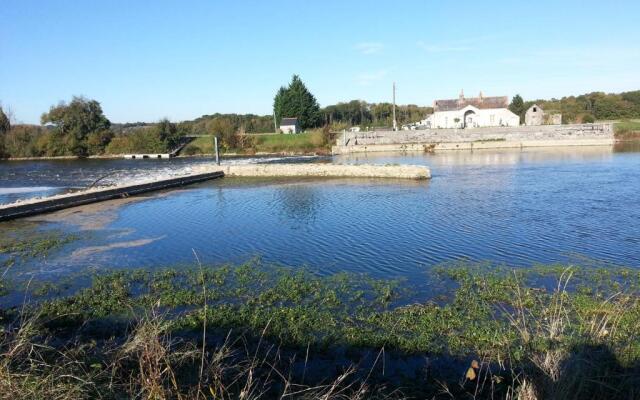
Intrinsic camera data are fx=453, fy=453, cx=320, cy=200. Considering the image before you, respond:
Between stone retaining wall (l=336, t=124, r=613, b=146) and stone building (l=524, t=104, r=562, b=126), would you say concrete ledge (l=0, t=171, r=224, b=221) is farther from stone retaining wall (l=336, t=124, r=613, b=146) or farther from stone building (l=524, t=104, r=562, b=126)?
stone building (l=524, t=104, r=562, b=126)

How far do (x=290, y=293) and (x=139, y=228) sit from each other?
366 inches

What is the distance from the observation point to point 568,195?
20453mm

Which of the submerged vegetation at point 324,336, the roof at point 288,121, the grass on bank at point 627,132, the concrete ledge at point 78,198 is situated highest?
the roof at point 288,121

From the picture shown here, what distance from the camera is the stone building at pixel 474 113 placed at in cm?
6544

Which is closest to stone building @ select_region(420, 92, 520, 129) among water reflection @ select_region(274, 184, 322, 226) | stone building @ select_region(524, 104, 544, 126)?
stone building @ select_region(524, 104, 544, 126)

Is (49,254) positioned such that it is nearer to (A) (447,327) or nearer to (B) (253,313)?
(B) (253,313)

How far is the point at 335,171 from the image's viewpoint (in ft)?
104

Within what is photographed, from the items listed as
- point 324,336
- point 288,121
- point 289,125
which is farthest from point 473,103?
point 324,336

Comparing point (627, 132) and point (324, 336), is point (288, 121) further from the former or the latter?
point (324, 336)

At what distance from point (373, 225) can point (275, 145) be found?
4876 centimetres

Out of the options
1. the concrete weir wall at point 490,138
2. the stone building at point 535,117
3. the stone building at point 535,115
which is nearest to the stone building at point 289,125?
the concrete weir wall at point 490,138

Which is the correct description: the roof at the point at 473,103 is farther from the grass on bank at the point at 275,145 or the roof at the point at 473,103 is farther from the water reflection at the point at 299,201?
the water reflection at the point at 299,201

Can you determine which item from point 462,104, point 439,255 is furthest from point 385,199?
point 462,104

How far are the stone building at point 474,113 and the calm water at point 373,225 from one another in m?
40.2
